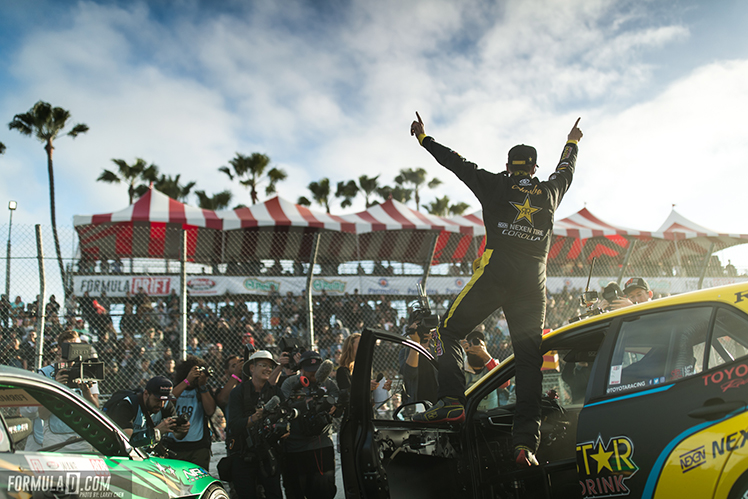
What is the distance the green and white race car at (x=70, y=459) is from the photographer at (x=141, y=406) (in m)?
1.48

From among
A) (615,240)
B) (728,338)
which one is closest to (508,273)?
(728,338)

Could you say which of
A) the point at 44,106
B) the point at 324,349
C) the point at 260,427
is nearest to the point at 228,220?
the point at 324,349

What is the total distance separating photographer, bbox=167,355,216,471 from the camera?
193 inches

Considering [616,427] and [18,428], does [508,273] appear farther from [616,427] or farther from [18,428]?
[18,428]

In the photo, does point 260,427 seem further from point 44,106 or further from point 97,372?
point 44,106

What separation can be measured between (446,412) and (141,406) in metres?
3.06

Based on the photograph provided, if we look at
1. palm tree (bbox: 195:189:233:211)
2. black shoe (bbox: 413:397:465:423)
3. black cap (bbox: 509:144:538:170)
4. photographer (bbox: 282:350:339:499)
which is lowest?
photographer (bbox: 282:350:339:499)

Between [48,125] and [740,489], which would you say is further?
[48,125]

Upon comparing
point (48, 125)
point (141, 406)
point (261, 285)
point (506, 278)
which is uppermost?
point (48, 125)

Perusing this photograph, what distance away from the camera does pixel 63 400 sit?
98.5 inches

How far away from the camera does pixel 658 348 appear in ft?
7.59

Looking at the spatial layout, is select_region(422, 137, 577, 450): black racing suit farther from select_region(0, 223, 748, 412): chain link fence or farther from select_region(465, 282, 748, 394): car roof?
select_region(0, 223, 748, 412): chain link fence

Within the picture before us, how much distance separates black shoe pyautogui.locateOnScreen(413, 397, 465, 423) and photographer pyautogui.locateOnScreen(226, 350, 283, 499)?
1876 mm

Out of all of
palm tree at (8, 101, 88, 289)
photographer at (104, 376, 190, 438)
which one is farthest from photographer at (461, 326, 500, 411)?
palm tree at (8, 101, 88, 289)
